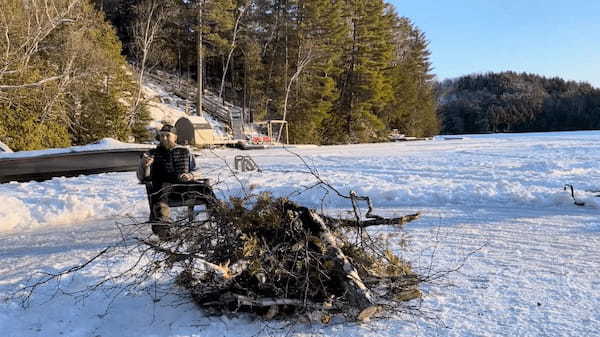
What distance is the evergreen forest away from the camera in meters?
17.5

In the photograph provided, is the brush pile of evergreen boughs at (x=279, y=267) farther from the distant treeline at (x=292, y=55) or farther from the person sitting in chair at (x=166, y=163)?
the distant treeline at (x=292, y=55)


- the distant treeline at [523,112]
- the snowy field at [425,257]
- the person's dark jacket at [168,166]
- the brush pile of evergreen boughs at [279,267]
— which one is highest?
the distant treeline at [523,112]

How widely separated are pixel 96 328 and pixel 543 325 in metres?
3.02

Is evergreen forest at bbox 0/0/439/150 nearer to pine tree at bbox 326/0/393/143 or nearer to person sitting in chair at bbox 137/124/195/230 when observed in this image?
pine tree at bbox 326/0/393/143

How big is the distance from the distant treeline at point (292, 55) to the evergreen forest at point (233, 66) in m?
0.10

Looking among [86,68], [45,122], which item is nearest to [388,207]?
[45,122]

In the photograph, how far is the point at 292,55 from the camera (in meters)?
34.6

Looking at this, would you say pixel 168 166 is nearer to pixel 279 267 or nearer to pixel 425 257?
pixel 279 267

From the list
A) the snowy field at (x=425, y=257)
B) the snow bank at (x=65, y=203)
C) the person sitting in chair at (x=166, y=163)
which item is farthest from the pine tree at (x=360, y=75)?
the person sitting in chair at (x=166, y=163)

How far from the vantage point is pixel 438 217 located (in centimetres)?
649

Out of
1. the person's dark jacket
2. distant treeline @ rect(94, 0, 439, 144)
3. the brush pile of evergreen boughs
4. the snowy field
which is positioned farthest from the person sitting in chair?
distant treeline @ rect(94, 0, 439, 144)

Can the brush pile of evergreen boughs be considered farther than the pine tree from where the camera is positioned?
No

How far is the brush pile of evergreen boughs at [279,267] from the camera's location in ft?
9.24

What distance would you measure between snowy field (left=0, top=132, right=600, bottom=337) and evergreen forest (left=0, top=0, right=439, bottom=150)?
941cm
